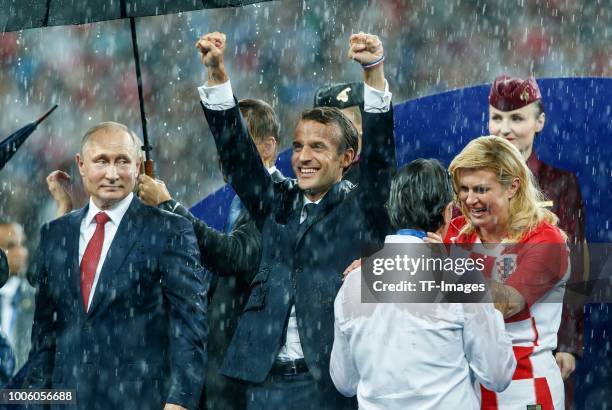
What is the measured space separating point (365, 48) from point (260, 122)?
2.92 feet

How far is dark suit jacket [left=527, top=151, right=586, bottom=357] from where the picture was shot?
15.0ft

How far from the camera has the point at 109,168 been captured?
4238 millimetres

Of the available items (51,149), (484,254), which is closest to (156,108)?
(51,149)

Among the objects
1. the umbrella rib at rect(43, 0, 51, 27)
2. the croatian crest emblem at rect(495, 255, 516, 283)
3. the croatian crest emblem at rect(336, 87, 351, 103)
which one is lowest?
the croatian crest emblem at rect(495, 255, 516, 283)

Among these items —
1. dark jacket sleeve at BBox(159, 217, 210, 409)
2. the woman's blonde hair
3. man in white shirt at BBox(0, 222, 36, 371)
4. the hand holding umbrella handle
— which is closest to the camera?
dark jacket sleeve at BBox(159, 217, 210, 409)

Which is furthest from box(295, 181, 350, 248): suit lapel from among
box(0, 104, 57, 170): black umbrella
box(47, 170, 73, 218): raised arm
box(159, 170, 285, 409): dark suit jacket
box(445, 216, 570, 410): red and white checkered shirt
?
box(0, 104, 57, 170): black umbrella

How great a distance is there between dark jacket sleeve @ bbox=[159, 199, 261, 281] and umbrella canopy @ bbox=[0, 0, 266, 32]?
81cm

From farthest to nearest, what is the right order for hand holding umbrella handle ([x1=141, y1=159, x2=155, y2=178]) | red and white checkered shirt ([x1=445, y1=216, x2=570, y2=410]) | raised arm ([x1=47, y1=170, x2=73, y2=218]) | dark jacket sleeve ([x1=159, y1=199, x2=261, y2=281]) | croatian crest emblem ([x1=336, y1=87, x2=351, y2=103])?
raised arm ([x1=47, y1=170, x2=73, y2=218]) → croatian crest emblem ([x1=336, y1=87, x2=351, y2=103]) → hand holding umbrella handle ([x1=141, y1=159, x2=155, y2=178]) → dark jacket sleeve ([x1=159, y1=199, x2=261, y2=281]) → red and white checkered shirt ([x1=445, y1=216, x2=570, y2=410])

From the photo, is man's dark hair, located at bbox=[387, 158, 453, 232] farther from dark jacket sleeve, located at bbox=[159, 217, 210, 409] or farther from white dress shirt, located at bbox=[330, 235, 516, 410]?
dark jacket sleeve, located at bbox=[159, 217, 210, 409]

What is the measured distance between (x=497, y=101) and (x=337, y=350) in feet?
5.57

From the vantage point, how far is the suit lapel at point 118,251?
416 cm

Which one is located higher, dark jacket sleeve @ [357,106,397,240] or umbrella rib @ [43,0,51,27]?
umbrella rib @ [43,0,51,27]

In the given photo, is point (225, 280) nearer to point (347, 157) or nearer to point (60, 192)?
point (347, 157)

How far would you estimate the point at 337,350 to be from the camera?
3.66 meters
